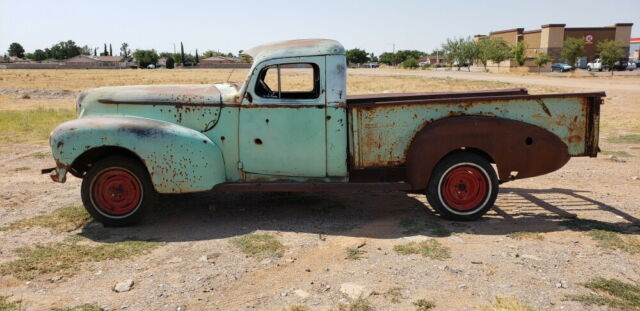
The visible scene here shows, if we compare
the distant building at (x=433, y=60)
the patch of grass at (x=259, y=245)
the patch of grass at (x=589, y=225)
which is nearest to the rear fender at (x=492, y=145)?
the patch of grass at (x=589, y=225)

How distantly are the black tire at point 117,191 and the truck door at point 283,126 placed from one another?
1.05 m

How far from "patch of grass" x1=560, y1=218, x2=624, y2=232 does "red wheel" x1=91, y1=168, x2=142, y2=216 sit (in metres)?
4.38

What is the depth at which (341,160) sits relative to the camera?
5168 mm

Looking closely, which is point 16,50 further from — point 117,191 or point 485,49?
point 117,191

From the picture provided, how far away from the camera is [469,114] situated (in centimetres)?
514

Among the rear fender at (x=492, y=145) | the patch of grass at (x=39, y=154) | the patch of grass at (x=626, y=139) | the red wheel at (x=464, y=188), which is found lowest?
the patch of grass at (x=39, y=154)

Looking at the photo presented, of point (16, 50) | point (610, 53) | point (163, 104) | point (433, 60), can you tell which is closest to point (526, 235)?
point (163, 104)

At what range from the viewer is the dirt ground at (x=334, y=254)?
3607 millimetres

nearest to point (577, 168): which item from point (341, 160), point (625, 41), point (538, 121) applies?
point (538, 121)

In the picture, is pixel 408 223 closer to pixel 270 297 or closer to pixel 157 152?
pixel 270 297

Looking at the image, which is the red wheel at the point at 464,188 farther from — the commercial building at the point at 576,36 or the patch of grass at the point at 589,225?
the commercial building at the point at 576,36

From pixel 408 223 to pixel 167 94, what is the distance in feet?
9.28

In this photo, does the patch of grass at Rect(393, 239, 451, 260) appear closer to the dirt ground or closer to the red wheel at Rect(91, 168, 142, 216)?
the dirt ground

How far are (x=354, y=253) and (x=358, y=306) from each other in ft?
3.33
